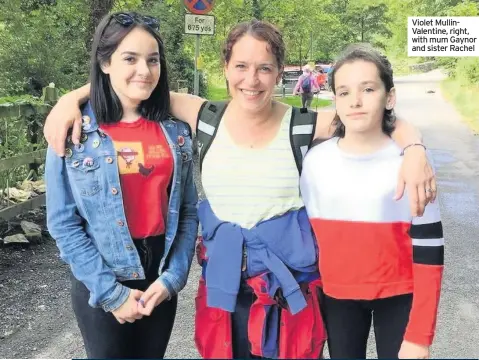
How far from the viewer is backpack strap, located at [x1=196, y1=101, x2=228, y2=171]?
2.39 metres

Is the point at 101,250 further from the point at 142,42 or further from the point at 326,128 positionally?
the point at 326,128

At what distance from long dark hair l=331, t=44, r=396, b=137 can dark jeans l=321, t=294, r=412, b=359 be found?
651 millimetres

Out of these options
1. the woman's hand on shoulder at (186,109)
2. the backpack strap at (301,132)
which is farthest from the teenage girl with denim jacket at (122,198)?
the backpack strap at (301,132)

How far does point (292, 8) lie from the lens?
24.1 metres

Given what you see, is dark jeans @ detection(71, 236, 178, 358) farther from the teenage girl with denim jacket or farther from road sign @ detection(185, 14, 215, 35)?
road sign @ detection(185, 14, 215, 35)

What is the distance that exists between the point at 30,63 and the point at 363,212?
10.2m

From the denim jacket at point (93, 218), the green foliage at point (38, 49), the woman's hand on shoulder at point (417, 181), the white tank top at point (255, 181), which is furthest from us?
the green foliage at point (38, 49)

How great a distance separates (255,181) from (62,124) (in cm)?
76

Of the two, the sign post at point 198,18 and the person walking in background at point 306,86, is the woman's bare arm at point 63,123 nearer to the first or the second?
the sign post at point 198,18

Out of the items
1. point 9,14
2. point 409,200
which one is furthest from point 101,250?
point 9,14

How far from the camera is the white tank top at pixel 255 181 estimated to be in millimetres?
2287

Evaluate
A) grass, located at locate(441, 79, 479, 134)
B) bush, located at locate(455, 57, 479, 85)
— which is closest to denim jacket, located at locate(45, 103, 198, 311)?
grass, located at locate(441, 79, 479, 134)

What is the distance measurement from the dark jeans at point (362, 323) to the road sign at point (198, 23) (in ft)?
27.2

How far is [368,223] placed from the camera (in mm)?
2164
